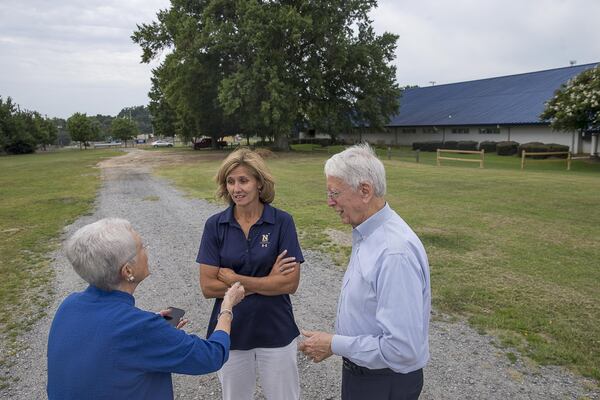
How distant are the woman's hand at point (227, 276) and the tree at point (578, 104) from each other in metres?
26.5

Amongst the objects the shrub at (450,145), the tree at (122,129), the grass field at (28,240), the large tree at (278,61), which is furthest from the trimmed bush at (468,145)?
the tree at (122,129)

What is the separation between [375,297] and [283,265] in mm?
924

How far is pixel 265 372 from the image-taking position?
2.82 meters

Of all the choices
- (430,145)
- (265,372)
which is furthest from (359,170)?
(430,145)

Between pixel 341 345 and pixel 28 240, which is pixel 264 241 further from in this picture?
pixel 28 240

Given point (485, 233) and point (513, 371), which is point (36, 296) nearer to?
point (513, 371)

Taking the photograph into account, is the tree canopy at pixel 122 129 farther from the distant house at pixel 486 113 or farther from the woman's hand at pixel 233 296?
the woman's hand at pixel 233 296

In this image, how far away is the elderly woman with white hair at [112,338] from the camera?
1.73 m

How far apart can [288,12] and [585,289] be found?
2877 cm

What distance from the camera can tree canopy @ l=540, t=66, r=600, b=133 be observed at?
2356cm

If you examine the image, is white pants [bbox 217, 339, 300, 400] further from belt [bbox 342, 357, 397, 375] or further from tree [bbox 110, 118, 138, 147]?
tree [bbox 110, 118, 138, 147]

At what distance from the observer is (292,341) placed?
9.40 ft

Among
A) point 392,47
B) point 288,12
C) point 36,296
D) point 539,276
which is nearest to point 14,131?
point 288,12

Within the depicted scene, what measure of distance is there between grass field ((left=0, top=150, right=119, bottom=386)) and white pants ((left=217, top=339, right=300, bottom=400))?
8.23ft
